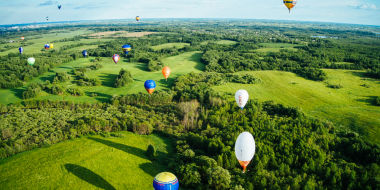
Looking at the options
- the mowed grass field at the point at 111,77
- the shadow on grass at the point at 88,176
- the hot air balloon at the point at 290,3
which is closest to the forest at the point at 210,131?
the mowed grass field at the point at 111,77

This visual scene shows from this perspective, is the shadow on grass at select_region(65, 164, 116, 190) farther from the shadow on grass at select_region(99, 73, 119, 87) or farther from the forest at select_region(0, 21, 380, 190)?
the shadow on grass at select_region(99, 73, 119, 87)

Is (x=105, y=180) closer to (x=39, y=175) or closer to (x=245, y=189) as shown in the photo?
(x=39, y=175)

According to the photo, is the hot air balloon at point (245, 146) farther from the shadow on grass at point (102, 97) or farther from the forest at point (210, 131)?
the shadow on grass at point (102, 97)

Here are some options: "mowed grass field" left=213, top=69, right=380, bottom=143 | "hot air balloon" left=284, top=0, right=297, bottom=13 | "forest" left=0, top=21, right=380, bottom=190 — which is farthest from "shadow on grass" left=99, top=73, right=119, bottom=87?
"hot air balloon" left=284, top=0, right=297, bottom=13

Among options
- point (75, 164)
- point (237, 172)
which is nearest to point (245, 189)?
point (237, 172)

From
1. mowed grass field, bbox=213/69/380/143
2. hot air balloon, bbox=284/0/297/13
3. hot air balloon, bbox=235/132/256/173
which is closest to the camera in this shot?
hot air balloon, bbox=235/132/256/173

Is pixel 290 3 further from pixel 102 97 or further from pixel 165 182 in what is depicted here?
pixel 102 97
